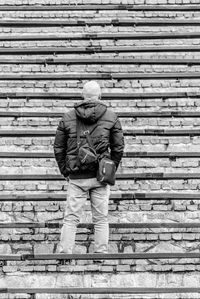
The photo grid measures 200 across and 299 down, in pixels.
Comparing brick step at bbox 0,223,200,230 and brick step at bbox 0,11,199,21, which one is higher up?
brick step at bbox 0,11,199,21

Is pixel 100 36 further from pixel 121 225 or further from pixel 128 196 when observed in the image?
pixel 121 225

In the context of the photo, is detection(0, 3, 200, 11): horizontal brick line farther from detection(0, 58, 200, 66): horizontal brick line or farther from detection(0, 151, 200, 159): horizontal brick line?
detection(0, 151, 200, 159): horizontal brick line

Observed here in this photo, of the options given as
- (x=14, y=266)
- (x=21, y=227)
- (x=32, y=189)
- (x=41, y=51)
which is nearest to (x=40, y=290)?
(x=14, y=266)

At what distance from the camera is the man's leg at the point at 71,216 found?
6.01 m

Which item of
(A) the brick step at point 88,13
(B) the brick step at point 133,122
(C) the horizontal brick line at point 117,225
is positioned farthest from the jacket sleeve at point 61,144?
(A) the brick step at point 88,13

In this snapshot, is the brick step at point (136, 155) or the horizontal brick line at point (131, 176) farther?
the brick step at point (136, 155)

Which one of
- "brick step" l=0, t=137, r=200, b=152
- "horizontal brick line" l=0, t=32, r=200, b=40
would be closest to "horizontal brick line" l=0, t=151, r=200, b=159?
"brick step" l=0, t=137, r=200, b=152

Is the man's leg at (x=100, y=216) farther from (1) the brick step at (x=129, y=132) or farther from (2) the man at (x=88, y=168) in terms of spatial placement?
(1) the brick step at (x=129, y=132)

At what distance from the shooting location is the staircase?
573cm

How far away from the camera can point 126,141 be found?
8016 millimetres

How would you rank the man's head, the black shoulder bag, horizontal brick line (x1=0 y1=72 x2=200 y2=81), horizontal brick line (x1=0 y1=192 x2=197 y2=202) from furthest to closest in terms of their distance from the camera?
horizontal brick line (x1=0 y1=72 x2=200 y2=81), horizontal brick line (x1=0 y1=192 x2=197 y2=202), the man's head, the black shoulder bag

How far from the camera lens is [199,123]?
8.23 meters

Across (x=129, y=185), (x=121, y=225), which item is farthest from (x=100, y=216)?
(x=129, y=185)

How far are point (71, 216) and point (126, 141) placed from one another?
2125 millimetres
